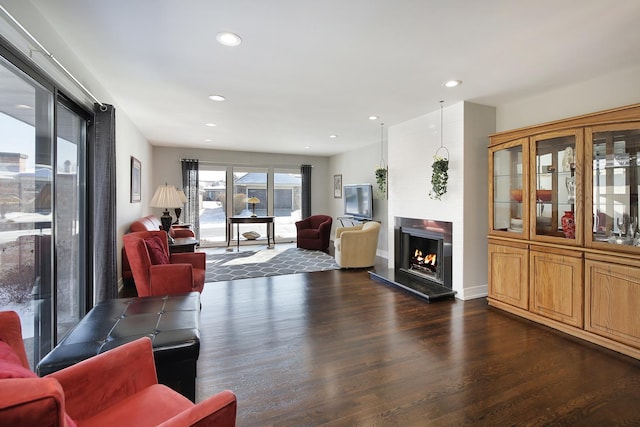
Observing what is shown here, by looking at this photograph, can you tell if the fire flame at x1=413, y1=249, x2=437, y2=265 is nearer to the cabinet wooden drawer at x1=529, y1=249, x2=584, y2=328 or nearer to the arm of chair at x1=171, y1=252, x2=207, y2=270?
the cabinet wooden drawer at x1=529, y1=249, x2=584, y2=328

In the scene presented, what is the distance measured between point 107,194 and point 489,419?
11.7 ft

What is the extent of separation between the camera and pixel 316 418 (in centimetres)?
178

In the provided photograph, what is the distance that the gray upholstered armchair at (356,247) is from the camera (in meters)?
5.33

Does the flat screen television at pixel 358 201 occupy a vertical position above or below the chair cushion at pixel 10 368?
above

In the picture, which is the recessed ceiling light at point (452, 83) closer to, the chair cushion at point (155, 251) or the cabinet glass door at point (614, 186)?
the cabinet glass door at point (614, 186)

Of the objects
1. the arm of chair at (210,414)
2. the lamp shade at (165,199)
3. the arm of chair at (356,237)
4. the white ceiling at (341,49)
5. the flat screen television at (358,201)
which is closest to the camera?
the arm of chair at (210,414)

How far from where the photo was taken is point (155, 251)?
10.6 ft

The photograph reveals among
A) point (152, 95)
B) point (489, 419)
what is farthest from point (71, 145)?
point (489, 419)

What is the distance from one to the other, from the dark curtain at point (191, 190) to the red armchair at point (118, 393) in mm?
6486

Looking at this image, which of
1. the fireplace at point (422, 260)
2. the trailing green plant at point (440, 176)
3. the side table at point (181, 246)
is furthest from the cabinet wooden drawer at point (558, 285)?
the side table at point (181, 246)

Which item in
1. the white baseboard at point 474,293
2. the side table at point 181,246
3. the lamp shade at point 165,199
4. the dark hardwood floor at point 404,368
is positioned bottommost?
the dark hardwood floor at point 404,368

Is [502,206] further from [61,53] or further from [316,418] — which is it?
A: [61,53]

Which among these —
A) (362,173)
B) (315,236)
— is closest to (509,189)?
(362,173)

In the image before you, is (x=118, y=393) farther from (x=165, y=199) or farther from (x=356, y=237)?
(x=356, y=237)
